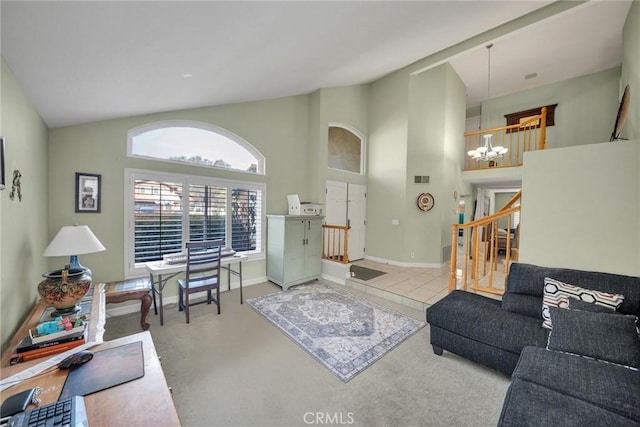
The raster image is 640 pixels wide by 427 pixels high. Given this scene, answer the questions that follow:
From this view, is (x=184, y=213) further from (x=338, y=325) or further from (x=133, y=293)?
(x=338, y=325)

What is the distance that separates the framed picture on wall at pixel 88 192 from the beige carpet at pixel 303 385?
1.43 metres

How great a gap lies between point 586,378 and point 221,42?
3.16 m

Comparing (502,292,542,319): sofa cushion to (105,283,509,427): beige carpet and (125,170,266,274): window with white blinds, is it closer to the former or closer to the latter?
(105,283,509,427): beige carpet

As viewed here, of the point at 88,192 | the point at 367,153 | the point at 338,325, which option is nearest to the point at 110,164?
the point at 88,192

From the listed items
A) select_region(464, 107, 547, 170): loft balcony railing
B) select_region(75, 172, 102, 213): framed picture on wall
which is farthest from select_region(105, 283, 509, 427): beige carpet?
select_region(464, 107, 547, 170): loft balcony railing

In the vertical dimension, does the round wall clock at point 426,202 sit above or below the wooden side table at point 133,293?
above

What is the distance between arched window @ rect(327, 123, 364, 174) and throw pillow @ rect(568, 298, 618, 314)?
4.20m

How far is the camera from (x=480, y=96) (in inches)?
269

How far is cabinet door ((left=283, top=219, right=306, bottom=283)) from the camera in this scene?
412 centimetres

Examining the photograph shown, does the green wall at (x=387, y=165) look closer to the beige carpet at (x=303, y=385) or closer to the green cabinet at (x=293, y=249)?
the green cabinet at (x=293, y=249)

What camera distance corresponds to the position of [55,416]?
87 centimetres

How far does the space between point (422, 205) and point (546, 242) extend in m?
2.65

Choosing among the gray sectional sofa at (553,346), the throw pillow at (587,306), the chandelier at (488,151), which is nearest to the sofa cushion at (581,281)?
Result: the gray sectional sofa at (553,346)

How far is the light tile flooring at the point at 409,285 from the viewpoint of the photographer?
352cm
